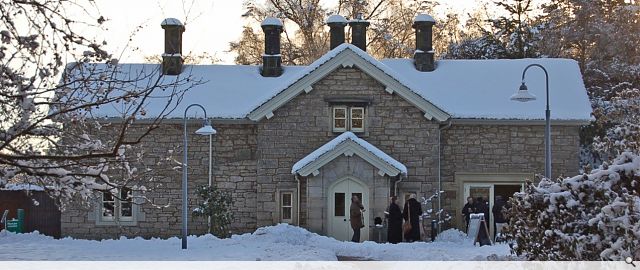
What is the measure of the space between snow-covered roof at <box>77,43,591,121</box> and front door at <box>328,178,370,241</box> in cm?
295

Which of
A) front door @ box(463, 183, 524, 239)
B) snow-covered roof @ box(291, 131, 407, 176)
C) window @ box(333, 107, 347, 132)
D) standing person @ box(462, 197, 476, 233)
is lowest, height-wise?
standing person @ box(462, 197, 476, 233)

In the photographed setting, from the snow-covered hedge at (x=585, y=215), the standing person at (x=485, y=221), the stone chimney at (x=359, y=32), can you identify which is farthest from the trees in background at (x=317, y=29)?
the snow-covered hedge at (x=585, y=215)

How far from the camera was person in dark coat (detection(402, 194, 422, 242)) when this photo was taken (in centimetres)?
2522

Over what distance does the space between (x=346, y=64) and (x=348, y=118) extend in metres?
1.50

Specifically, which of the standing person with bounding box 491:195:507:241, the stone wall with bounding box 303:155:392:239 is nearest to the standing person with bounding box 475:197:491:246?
the standing person with bounding box 491:195:507:241

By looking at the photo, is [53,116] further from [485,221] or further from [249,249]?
[485,221]

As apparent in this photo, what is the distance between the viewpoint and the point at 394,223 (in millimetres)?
→ 25297

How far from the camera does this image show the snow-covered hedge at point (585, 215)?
34.9 feet

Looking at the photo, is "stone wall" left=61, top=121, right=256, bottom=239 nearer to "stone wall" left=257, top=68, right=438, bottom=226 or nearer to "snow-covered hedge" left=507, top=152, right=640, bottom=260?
"stone wall" left=257, top=68, right=438, bottom=226

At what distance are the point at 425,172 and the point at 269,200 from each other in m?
4.29

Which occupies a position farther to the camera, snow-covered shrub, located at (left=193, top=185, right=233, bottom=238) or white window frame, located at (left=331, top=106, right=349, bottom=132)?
white window frame, located at (left=331, top=106, right=349, bottom=132)

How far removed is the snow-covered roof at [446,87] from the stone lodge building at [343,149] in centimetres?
7

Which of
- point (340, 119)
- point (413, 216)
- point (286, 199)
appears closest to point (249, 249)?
point (413, 216)

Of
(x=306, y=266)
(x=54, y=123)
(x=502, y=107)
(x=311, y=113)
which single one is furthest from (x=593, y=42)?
(x=54, y=123)
